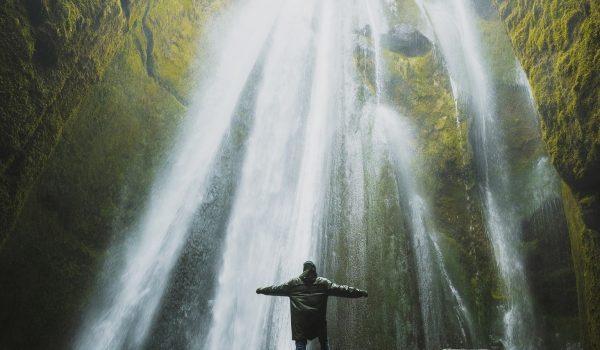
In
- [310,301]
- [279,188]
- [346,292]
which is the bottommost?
[310,301]

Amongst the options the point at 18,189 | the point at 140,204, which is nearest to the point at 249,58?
the point at 140,204

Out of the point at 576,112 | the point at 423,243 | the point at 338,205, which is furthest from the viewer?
the point at 338,205

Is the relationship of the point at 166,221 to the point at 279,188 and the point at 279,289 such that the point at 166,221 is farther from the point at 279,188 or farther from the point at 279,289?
the point at 279,289

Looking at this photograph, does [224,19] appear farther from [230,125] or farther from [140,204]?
[140,204]

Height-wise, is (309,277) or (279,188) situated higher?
(279,188)

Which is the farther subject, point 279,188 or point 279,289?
point 279,188

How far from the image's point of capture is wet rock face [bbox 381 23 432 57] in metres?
13.6

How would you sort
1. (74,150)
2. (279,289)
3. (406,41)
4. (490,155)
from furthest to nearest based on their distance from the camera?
(406,41)
(490,155)
(74,150)
(279,289)

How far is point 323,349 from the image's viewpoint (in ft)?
12.9

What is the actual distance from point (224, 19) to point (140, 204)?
719 centimetres

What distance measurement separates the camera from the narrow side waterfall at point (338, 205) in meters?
8.88

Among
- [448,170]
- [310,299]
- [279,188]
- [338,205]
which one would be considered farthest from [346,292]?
[448,170]

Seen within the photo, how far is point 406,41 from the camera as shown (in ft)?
45.4

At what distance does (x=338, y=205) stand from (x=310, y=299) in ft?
24.3
